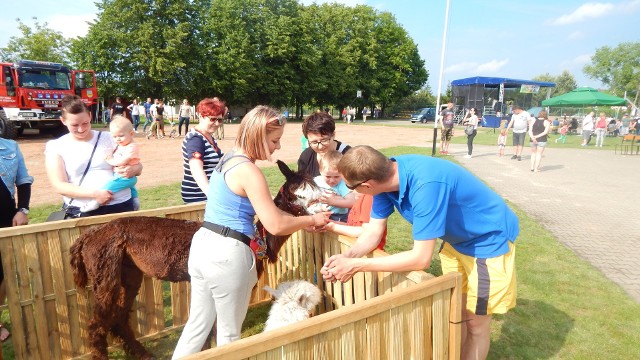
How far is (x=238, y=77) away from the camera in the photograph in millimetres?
37875

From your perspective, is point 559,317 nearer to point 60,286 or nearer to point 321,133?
point 321,133

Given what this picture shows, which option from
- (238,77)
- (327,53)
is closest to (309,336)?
(238,77)

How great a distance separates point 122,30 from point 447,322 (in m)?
39.0

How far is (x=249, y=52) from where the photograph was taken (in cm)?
3941

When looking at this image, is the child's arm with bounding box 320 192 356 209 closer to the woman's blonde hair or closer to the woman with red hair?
the woman's blonde hair

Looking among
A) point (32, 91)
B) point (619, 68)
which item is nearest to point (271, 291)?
point (32, 91)

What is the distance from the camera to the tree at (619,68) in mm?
60000

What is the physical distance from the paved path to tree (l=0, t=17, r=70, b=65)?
39.1 metres

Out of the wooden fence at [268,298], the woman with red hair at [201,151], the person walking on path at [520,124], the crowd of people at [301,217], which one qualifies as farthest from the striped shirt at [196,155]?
the person walking on path at [520,124]

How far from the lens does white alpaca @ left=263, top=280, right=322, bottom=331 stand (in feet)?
7.54

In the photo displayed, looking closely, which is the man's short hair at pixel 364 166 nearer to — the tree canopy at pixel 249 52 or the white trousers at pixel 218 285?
the white trousers at pixel 218 285

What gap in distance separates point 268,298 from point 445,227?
2.59 metres

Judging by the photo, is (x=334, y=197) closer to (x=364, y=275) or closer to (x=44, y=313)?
(x=364, y=275)

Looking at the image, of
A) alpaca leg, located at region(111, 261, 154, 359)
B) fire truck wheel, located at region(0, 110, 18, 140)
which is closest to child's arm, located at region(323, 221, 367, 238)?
alpaca leg, located at region(111, 261, 154, 359)
